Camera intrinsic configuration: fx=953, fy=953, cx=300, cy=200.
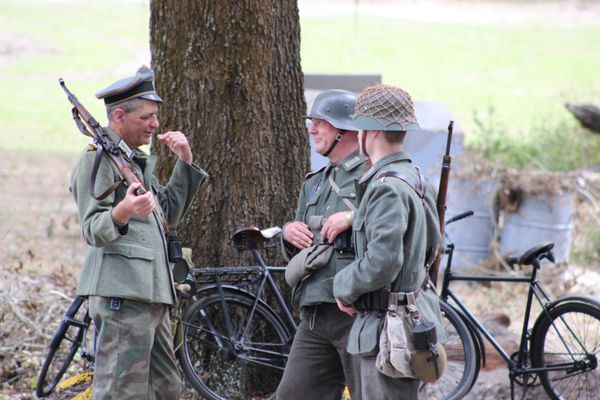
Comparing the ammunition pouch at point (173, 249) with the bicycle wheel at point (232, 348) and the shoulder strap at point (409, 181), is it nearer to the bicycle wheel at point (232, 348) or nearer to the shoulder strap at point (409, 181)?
the bicycle wheel at point (232, 348)

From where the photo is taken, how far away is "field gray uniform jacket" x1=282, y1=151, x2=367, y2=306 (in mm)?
4633

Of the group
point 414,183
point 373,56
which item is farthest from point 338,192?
point 373,56

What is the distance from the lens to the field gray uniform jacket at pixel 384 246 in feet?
13.1

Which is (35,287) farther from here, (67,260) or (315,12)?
(315,12)

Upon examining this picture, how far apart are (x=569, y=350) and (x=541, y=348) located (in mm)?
189

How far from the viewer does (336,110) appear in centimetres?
480

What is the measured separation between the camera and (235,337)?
19.1 feet

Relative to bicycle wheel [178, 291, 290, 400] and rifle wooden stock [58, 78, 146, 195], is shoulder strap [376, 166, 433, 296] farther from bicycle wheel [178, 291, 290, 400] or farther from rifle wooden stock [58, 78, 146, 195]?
bicycle wheel [178, 291, 290, 400]

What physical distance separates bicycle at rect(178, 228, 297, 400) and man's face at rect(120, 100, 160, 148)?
114 centimetres

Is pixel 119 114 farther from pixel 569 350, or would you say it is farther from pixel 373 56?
pixel 373 56

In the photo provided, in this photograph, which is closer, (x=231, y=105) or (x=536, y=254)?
(x=231, y=105)

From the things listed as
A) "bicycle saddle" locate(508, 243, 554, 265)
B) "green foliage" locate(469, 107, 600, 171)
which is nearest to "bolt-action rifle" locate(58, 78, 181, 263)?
"bicycle saddle" locate(508, 243, 554, 265)

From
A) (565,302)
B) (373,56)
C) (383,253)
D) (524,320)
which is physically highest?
(383,253)

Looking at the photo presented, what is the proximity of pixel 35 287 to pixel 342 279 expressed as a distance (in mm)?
4262
